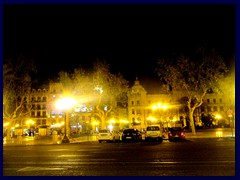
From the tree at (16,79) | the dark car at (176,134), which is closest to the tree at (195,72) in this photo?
the dark car at (176,134)

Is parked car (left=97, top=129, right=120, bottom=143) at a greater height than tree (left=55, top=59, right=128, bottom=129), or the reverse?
tree (left=55, top=59, right=128, bottom=129)

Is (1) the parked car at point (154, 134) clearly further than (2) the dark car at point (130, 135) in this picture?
No

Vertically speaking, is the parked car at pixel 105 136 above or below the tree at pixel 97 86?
below

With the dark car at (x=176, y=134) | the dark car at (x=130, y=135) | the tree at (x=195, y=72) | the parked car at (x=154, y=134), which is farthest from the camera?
the tree at (x=195, y=72)

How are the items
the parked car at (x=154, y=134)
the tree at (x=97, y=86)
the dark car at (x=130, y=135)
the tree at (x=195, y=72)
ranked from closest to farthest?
the parked car at (x=154, y=134)
the dark car at (x=130, y=135)
the tree at (x=195, y=72)
the tree at (x=97, y=86)

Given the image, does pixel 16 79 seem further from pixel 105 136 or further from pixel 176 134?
pixel 176 134

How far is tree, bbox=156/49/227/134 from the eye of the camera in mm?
42281

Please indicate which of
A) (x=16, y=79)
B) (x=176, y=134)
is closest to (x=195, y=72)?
(x=176, y=134)

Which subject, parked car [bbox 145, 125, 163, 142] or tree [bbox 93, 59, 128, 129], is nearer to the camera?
parked car [bbox 145, 125, 163, 142]

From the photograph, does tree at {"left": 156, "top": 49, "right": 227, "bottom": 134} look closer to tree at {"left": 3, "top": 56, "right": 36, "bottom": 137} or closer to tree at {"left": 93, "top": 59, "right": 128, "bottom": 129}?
tree at {"left": 93, "top": 59, "right": 128, "bottom": 129}

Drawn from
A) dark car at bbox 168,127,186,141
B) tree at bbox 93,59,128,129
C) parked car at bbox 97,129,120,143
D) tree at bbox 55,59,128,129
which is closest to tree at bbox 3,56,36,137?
tree at bbox 55,59,128,129

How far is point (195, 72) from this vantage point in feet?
140

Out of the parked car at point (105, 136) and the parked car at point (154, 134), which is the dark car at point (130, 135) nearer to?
the parked car at point (105, 136)

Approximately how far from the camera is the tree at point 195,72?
4228 centimetres
